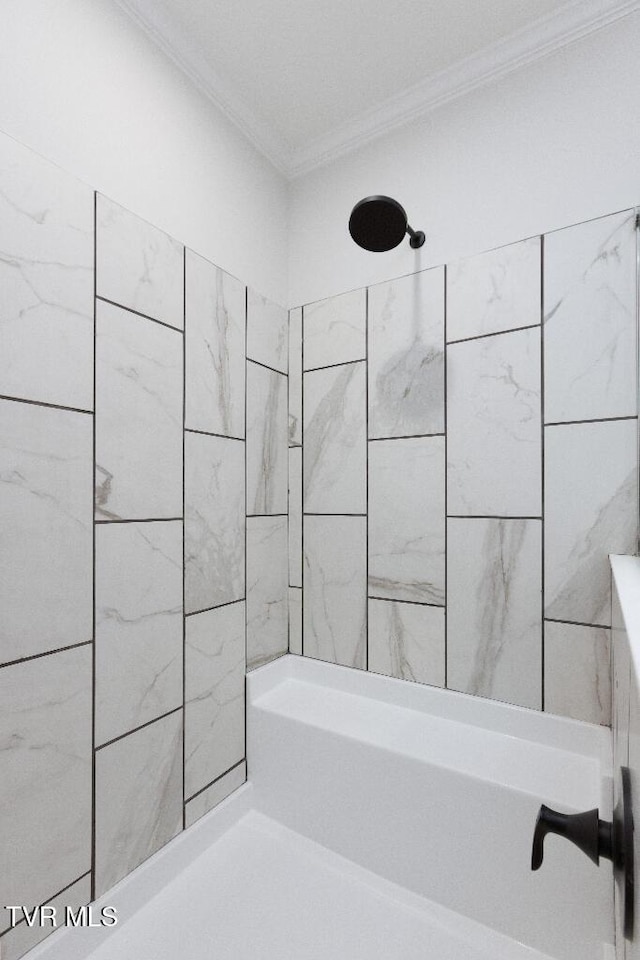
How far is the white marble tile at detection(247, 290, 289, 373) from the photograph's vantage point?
1523mm

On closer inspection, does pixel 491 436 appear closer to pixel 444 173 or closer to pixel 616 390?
pixel 616 390

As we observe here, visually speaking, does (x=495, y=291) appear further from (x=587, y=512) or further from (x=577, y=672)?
(x=577, y=672)

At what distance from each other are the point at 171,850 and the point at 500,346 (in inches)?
58.0

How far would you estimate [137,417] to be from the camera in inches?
45.4

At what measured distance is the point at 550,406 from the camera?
Result: 1232mm

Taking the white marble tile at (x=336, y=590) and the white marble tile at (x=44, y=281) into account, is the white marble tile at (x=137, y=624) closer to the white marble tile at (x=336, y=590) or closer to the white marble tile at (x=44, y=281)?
the white marble tile at (x=44, y=281)

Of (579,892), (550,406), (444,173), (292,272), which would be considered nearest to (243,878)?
(579,892)

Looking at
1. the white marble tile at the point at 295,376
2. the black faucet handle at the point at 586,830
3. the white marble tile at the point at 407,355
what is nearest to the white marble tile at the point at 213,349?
the white marble tile at the point at 295,376

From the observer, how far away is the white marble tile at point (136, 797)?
107 centimetres

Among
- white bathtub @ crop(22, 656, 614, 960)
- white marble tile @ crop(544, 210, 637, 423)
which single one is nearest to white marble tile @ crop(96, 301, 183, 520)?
white bathtub @ crop(22, 656, 614, 960)

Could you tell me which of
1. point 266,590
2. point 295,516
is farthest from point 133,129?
point 266,590

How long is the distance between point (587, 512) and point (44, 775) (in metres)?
1.26

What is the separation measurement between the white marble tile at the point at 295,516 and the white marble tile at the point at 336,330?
0.30 metres

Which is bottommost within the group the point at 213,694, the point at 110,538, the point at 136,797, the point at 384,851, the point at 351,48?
the point at 384,851
